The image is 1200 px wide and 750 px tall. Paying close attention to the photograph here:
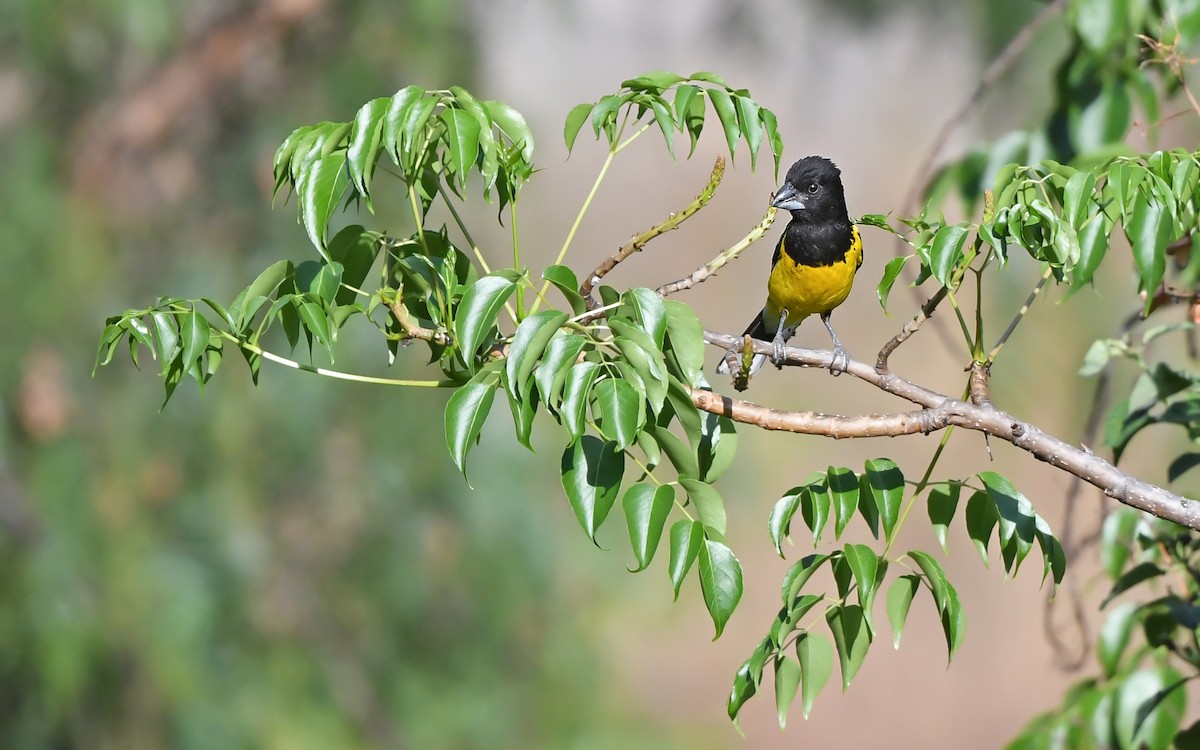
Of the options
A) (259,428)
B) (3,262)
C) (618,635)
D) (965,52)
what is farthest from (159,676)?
(965,52)

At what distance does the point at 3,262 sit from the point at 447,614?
5.45ft

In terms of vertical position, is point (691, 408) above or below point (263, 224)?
below

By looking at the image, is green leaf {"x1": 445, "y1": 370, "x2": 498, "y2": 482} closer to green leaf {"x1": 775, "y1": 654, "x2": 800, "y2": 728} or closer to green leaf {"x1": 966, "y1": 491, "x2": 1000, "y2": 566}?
green leaf {"x1": 775, "y1": 654, "x2": 800, "y2": 728}

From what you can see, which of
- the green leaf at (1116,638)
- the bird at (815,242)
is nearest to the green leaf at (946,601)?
the green leaf at (1116,638)

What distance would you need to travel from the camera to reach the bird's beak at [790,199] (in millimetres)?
2205

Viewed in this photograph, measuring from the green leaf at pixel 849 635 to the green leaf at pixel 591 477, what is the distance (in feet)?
0.95

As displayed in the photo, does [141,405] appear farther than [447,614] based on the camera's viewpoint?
No

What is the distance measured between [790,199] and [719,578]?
1311 millimetres

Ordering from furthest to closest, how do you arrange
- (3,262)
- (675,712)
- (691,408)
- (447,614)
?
(675,712) → (447,614) → (3,262) → (691,408)

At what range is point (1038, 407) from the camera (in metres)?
3.61

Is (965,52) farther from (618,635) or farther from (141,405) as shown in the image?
(141,405)

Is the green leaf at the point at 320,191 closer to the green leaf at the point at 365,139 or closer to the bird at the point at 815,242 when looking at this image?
the green leaf at the point at 365,139

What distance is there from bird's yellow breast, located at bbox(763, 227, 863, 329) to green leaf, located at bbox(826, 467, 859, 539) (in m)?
1.13

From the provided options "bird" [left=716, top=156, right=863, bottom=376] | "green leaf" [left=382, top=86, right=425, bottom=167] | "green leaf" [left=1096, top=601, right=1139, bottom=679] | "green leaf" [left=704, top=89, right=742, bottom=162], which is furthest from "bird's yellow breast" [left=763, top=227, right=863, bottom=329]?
"green leaf" [left=382, top=86, right=425, bottom=167]
